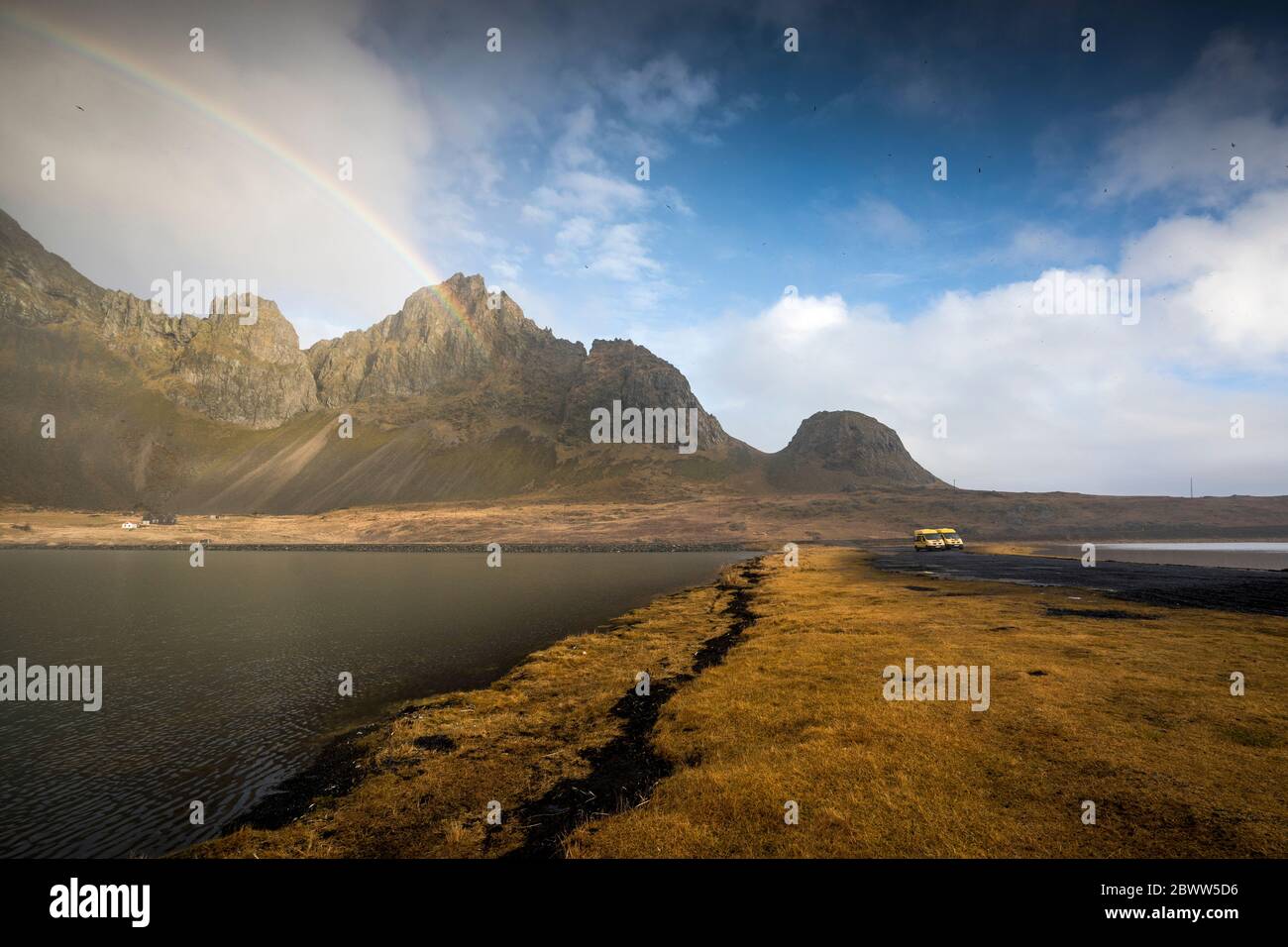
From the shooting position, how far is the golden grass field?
906 cm

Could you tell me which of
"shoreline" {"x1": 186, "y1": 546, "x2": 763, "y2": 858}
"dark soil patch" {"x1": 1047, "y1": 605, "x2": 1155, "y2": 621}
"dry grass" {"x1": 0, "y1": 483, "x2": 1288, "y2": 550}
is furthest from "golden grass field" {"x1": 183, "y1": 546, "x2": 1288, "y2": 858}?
"dry grass" {"x1": 0, "y1": 483, "x2": 1288, "y2": 550}

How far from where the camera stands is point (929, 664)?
748 inches

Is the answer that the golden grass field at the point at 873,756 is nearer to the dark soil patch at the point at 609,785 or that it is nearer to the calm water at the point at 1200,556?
the dark soil patch at the point at 609,785

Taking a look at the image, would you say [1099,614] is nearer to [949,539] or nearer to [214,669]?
[214,669]

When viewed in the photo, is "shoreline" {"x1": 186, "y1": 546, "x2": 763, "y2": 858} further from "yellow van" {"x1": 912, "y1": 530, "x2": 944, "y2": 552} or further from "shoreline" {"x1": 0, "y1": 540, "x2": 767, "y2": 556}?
"shoreline" {"x1": 0, "y1": 540, "x2": 767, "y2": 556}

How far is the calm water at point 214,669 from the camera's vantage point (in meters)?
14.8

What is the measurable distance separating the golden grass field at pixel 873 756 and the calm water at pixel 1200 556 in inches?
2387

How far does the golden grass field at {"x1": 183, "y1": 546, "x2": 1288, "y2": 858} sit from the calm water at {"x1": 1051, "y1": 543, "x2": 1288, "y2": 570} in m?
60.6

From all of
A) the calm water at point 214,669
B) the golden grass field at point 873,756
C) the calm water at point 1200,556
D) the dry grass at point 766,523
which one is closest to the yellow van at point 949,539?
the calm water at point 1200,556
